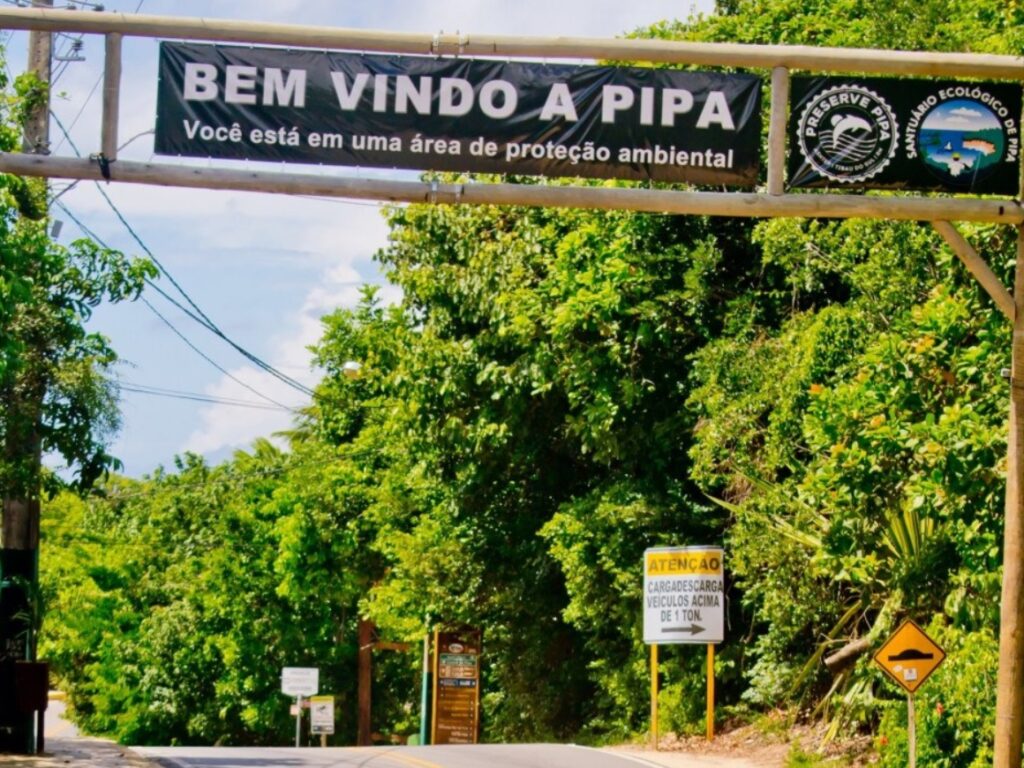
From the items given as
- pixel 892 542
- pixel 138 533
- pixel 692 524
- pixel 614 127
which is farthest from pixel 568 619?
pixel 138 533

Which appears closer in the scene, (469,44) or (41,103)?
(469,44)

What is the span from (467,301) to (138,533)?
3288 centimetres

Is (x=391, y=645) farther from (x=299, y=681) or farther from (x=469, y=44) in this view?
(x=469, y=44)

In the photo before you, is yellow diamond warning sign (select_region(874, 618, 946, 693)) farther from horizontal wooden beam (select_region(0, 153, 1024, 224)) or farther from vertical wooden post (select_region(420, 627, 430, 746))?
vertical wooden post (select_region(420, 627, 430, 746))

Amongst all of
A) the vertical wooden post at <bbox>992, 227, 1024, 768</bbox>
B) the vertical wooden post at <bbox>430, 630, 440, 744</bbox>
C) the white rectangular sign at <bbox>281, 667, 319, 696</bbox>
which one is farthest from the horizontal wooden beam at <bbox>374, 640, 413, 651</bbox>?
the vertical wooden post at <bbox>992, 227, 1024, 768</bbox>

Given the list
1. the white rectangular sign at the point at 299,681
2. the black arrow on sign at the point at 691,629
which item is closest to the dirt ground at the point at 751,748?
the black arrow on sign at the point at 691,629

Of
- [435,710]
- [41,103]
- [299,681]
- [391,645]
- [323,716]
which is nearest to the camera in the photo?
[41,103]

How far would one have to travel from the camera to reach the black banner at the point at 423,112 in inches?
510

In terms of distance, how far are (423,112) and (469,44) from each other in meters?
0.63

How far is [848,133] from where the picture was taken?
1347cm

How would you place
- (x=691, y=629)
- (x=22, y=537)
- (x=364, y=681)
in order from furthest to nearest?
1. (x=364, y=681)
2. (x=691, y=629)
3. (x=22, y=537)

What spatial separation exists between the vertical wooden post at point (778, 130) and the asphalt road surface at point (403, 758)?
1050cm

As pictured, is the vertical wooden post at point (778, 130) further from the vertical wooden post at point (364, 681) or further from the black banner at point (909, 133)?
the vertical wooden post at point (364, 681)

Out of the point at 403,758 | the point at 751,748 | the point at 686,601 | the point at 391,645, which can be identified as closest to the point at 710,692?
the point at 751,748
